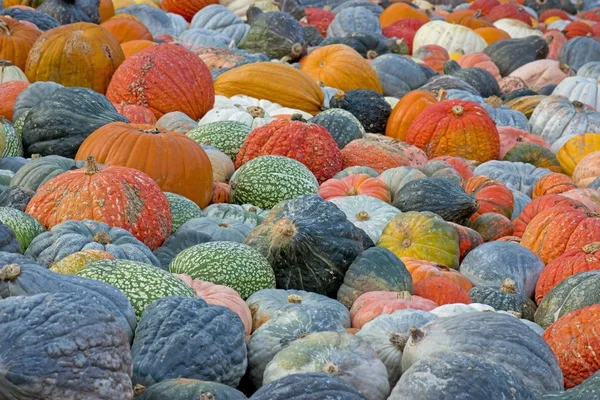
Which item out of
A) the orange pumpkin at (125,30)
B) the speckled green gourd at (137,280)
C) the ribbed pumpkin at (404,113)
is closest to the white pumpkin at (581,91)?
the ribbed pumpkin at (404,113)

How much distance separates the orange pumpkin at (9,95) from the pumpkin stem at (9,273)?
377cm

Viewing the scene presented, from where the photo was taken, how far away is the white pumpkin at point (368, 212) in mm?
5613

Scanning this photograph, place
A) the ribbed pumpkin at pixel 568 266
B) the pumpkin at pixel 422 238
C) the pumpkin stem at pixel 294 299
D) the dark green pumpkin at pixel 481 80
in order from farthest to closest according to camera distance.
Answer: the dark green pumpkin at pixel 481 80 → the pumpkin at pixel 422 238 → the ribbed pumpkin at pixel 568 266 → the pumpkin stem at pixel 294 299

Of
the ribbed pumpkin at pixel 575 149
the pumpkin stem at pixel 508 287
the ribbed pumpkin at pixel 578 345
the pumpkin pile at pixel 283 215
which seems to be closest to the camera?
the pumpkin pile at pixel 283 215

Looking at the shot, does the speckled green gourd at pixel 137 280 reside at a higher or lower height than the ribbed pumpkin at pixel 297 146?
higher

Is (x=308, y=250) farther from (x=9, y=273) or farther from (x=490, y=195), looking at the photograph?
(x=490, y=195)

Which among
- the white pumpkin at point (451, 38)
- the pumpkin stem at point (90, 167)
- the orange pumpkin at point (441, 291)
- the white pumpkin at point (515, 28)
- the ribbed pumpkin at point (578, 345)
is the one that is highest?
the ribbed pumpkin at point (578, 345)

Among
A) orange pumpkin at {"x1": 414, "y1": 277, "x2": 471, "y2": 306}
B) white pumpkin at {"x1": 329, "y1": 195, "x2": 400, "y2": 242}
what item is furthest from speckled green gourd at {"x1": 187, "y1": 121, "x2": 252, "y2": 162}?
orange pumpkin at {"x1": 414, "y1": 277, "x2": 471, "y2": 306}

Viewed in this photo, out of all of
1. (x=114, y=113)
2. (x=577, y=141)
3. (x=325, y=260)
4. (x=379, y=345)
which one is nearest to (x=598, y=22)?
(x=577, y=141)

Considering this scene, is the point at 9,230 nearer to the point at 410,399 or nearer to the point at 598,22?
the point at 410,399

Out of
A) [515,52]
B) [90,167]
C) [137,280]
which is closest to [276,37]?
[515,52]

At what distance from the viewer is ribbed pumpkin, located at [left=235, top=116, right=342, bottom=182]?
251 inches

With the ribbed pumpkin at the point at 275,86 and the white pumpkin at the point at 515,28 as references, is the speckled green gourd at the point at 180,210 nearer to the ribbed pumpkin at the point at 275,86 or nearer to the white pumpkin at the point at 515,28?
the ribbed pumpkin at the point at 275,86

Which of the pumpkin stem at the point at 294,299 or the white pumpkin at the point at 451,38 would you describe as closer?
the pumpkin stem at the point at 294,299
